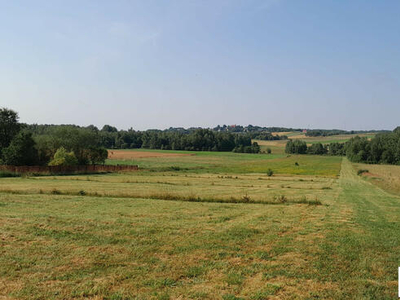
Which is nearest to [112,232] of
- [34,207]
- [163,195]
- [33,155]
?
[34,207]

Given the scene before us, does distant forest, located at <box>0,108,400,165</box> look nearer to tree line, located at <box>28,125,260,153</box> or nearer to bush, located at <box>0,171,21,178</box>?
tree line, located at <box>28,125,260,153</box>

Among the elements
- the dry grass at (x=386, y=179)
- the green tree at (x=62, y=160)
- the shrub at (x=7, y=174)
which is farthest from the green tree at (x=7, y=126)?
the dry grass at (x=386, y=179)

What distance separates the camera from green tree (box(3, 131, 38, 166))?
199 feet

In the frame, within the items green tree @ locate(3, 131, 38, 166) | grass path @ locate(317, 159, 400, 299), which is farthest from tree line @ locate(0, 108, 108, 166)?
grass path @ locate(317, 159, 400, 299)

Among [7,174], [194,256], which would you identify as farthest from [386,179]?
[7,174]

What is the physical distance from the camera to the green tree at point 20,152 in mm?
60531

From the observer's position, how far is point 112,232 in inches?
484

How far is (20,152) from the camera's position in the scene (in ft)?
200

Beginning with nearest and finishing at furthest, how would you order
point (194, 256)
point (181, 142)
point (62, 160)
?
point (194, 256) → point (62, 160) → point (181, 142)

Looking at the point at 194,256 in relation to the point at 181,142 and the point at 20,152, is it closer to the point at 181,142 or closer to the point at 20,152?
the point at 20,152

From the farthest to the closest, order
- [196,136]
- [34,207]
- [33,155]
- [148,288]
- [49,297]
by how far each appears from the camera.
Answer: [196,136], [33,155], [34,207], [148,288], [49,297]

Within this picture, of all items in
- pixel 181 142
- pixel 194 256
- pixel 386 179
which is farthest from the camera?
pixel 181 142

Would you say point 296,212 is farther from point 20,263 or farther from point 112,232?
point 20,263

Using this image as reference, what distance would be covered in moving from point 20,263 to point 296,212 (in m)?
14.5
